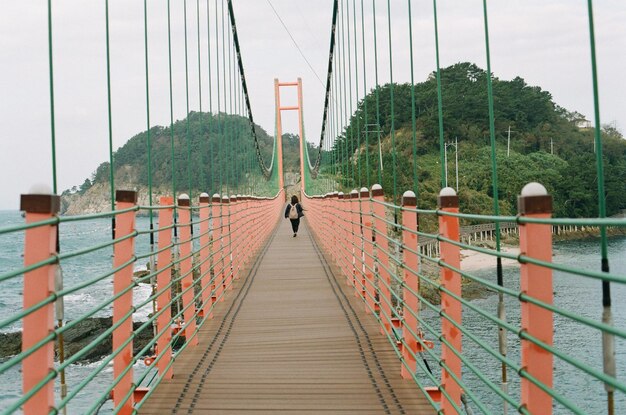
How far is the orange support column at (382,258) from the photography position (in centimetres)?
399

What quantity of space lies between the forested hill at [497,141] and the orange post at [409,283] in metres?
10.0

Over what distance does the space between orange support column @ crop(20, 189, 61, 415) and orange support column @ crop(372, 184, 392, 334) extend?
2318mm

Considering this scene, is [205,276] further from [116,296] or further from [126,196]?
[116,296]

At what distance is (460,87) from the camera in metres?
23.0

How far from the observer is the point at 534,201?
1638mm

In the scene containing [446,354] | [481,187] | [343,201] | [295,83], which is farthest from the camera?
[295,83]

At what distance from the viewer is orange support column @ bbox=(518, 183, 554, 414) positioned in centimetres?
162

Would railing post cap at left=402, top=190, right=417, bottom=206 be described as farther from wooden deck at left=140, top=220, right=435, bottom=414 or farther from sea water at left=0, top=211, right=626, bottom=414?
sea water at left=0, top=211, right=626, bottom=414

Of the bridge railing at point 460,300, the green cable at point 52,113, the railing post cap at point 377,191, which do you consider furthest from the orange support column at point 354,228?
the green cable at point 52,113

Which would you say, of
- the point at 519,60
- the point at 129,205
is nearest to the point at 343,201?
the point at 519,60

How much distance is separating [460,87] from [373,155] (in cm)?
342

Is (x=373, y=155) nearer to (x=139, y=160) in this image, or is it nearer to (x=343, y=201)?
(x=139, y=160)

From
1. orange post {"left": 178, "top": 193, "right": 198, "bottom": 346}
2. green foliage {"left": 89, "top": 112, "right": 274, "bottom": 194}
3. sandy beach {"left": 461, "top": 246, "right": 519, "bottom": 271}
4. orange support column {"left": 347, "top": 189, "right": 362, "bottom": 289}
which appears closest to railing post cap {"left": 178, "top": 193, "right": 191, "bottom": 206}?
orange post {"left": 178, "top": 193, "right": 198, "bottom": 346}

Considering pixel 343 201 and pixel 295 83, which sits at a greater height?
pixel 295 83
